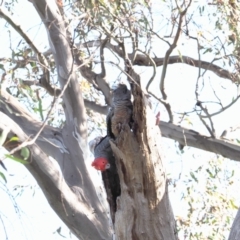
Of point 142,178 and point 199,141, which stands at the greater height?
point 199,141

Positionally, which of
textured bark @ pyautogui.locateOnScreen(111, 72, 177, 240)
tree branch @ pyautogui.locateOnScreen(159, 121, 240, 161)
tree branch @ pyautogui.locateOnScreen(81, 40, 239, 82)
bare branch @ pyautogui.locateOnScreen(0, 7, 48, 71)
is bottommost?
textured bark @ pyautogui.locateOnScreen(111, 72, 177, 240)

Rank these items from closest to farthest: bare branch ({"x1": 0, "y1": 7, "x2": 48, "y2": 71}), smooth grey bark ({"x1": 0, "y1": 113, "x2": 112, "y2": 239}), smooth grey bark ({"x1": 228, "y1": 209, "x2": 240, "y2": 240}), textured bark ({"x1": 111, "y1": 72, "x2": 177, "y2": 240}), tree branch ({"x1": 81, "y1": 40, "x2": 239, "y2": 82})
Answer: smooth grey bark ({"x1": 228, "y1": 209, "x2": 240, "y2": 240}), textured bark ({"x1": 111, "y1": 72, "x2": 177, "y2": 240}), smooth grey bark ({"x1": 0, "y1": 113, "x2": 112, "y2": 239}), bare branch ({"x1": 0, "y1": 7, "x2": 48, "y2": 71}), tree branch ({"x1": 81, "y1": 40, "x2": 239, "y2": 82})

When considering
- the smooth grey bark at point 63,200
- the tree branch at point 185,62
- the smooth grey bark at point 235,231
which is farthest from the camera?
the tree branch at point 185,62

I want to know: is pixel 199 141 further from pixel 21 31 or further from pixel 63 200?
pixel 21 31

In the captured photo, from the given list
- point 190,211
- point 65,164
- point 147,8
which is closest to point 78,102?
point 65,164

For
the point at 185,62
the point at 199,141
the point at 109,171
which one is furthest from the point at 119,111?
the point at 185,62

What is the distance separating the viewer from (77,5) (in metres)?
3.71

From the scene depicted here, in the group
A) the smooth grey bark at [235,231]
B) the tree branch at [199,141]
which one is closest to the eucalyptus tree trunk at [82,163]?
the smooth grey bark at [235,231]

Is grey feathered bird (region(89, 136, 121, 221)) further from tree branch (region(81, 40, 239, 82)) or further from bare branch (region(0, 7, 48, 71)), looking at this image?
tree branch (region(81, 40, 239, 82))

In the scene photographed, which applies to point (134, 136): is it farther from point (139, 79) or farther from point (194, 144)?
A: point (194, 144)

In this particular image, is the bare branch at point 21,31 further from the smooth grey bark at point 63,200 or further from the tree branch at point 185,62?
the smooth grey bark at point 63,200

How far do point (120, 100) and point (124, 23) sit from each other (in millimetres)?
940

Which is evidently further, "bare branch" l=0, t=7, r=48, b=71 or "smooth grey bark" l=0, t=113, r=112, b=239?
"bare branch" l=0, t=7, r=48, b=71

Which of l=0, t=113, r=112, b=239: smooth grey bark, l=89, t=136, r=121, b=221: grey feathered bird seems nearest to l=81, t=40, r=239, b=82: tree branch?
l=0, t=113, r=112, b=239: smooth grey bark
